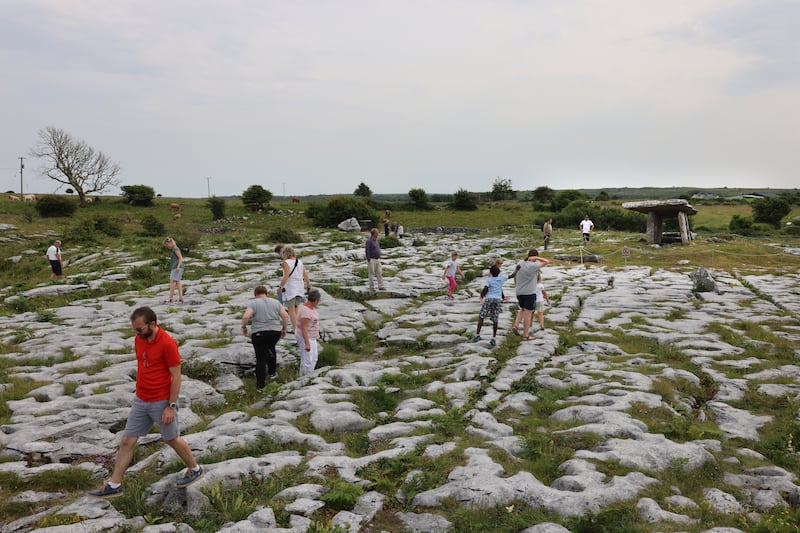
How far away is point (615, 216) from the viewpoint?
2101 inches

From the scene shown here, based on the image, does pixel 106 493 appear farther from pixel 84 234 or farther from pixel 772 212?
pixel 772 212

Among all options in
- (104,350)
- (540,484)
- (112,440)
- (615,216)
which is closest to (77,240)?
(104,350)

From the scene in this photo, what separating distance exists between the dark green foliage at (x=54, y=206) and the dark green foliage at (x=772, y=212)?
72.3m

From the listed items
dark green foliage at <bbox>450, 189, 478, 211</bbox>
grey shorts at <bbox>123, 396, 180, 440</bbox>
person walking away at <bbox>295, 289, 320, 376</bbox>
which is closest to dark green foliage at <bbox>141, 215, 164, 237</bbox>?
person walking away at <bbox>295, 289, 320, 376</bbox>

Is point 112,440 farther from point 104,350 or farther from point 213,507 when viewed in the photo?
point 104,350

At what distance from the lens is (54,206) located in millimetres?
49750

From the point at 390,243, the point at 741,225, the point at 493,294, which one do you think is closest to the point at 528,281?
the point at 493,294

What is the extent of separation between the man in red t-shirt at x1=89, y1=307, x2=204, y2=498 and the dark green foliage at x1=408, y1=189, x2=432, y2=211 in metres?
59.4

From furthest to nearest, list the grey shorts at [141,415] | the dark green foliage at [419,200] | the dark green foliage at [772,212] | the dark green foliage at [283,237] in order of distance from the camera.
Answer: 1. the dark green foliage at [419,200]
2. the dark green foliage at [772,212]
3. the dark green foliage at [283,237]
4. the grey shorts at [141,415]

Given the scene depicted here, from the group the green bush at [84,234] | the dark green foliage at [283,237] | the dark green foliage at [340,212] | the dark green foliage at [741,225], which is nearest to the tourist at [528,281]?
the dark green foliage at [283,237]

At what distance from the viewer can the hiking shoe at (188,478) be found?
5.89m

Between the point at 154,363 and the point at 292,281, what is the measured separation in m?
6.03

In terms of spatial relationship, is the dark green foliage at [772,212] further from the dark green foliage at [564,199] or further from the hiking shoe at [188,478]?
the hiking shoe at [188,478]

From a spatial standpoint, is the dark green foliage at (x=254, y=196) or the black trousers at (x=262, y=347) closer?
the black trousers at (x=262, y=347)
